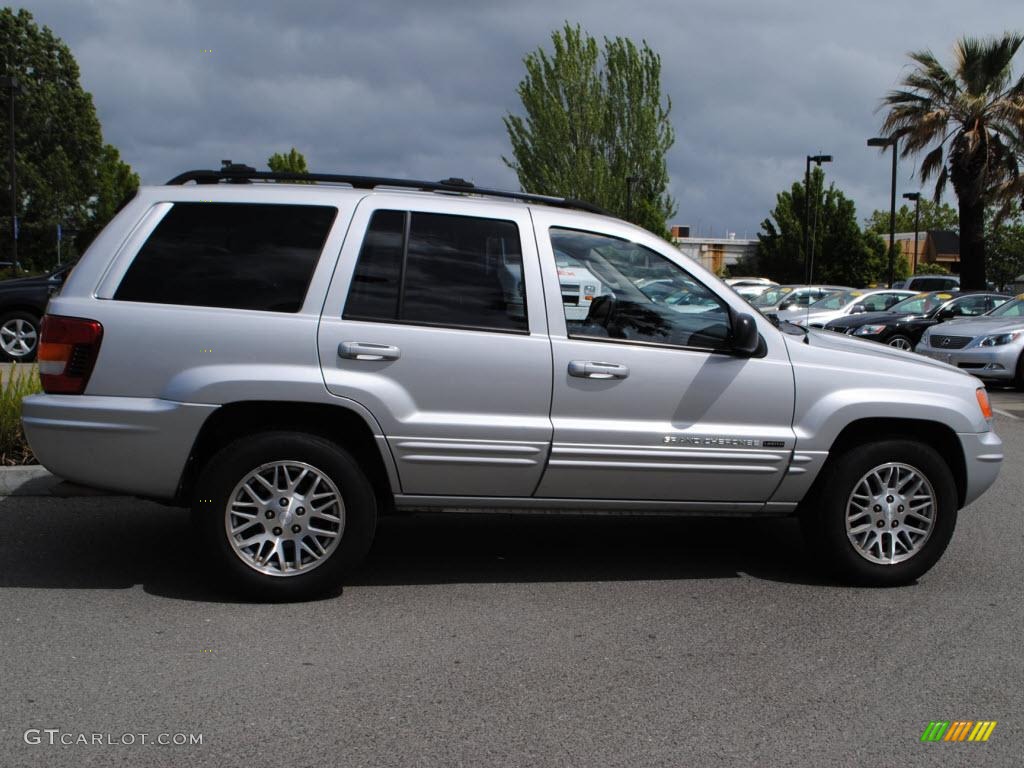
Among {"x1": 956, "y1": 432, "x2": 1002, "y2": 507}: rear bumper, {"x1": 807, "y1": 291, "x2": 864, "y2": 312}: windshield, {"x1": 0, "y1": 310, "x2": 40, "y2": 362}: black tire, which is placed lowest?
{"x1": 956, "y1": 432, "x2": 1002, "y2": 507}: rear bumper

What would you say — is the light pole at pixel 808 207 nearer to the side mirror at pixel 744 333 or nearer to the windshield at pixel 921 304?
the windshield at pixel 921 304

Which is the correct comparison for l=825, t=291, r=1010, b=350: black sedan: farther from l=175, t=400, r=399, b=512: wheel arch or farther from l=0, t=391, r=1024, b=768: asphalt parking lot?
l=175, t=400, r=399, b=512: wheel arch

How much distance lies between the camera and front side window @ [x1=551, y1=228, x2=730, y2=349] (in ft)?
17.4

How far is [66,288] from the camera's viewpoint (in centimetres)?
495

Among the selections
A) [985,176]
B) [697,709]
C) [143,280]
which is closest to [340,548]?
[143,280]

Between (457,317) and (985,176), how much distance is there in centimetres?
2614

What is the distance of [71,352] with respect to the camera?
486 centimetres

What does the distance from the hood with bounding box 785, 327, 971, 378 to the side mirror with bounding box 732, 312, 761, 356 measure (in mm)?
309

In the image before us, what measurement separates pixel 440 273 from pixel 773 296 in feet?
87.9

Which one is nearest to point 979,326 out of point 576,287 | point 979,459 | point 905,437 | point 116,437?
point 979,459

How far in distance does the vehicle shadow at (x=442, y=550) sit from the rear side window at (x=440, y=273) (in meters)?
1.21

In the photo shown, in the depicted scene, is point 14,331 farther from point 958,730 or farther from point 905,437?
point 958,730

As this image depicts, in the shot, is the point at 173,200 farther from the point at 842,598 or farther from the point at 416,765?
the point at 842,598

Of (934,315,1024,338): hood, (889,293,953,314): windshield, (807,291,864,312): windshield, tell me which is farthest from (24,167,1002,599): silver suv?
(807,291,864,312): windshield
